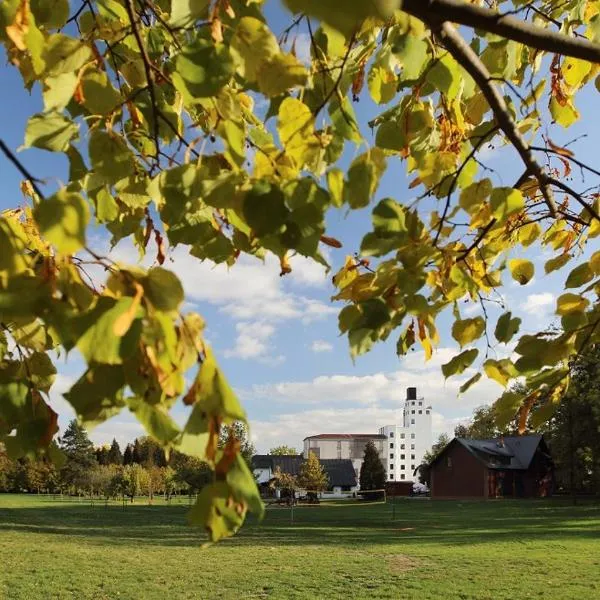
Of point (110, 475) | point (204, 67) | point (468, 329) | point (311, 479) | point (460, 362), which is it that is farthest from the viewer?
point (311, 479)

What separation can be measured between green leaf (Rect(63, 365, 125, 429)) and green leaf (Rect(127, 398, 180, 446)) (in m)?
0.04

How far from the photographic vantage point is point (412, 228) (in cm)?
146

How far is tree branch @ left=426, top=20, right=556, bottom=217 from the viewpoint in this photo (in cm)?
140

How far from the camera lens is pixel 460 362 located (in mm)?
1675

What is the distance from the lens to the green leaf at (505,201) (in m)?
1.41

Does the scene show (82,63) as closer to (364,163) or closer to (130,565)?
(364,163)

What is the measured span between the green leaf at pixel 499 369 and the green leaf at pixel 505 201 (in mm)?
448

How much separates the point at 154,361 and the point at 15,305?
226mm

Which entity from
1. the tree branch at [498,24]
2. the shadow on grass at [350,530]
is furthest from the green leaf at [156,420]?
the shadow on grass at [350,530]

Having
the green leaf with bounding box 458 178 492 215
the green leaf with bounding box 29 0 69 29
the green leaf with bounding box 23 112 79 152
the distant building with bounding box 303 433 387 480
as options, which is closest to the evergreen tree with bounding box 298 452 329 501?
the green leaf with bounding box 458 178 492 215

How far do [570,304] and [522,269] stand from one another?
276mm

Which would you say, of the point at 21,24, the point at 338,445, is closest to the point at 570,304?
the point at 21,24

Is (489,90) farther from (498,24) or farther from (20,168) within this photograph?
(20,168)

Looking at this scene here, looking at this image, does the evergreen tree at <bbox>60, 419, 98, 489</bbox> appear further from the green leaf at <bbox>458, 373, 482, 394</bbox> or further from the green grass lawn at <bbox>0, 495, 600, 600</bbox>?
the green leaf at <bbox>458, 373, 482, 394</bbox>
